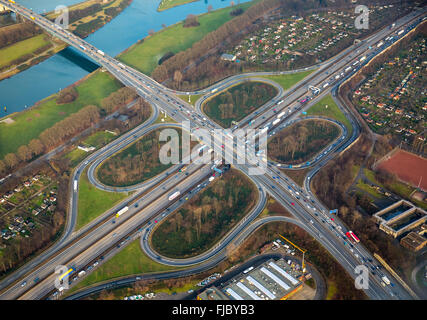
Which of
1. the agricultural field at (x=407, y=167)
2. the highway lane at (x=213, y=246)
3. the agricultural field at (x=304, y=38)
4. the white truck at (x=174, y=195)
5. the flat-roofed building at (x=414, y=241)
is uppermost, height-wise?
the agricultural field at (x=304, y=38)

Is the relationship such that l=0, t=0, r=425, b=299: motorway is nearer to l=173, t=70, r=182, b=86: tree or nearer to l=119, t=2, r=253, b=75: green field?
l=173, t=70, r=182, b=86: tree

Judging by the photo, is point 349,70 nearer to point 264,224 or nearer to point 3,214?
point 264,224

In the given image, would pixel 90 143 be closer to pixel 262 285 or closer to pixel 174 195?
pixel 174 195

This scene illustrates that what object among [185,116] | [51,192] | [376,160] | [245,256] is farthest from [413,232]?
[51,192]

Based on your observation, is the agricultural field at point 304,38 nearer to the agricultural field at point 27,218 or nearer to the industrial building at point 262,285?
the agricultural field at point 27,218

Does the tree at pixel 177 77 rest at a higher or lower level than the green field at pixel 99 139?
higher

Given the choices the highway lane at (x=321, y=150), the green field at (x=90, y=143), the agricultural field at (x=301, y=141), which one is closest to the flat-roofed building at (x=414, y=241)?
the highway lane at (x=321, y=150)

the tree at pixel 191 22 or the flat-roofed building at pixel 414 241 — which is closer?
the flat-roofed building at pixel 414 241
